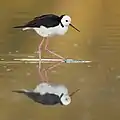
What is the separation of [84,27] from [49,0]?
0.61 feet

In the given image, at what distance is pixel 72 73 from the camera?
42.1 inches

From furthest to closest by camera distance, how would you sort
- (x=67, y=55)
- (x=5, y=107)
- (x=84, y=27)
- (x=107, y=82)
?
(x=84, y=27), (x=67, y=55), (x=107, y=82), (x=5, y=107)

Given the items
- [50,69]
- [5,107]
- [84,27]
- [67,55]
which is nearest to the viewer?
[5,107]

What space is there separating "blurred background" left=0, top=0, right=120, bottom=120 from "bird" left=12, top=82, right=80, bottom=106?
2 cm

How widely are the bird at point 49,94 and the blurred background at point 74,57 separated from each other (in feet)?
0.07

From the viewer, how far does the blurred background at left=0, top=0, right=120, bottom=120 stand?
81 cm

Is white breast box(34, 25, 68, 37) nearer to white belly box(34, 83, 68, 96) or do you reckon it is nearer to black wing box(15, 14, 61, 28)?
black wing box(15, 14, 61, 28)

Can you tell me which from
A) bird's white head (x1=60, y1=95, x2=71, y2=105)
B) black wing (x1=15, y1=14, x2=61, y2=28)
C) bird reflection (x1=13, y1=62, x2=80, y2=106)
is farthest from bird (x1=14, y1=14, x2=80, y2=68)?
bird's white head (x1=60, y1=95, x2=71, y2=105)

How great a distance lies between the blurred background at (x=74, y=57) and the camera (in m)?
0.81

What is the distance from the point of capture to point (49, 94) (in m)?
0.89

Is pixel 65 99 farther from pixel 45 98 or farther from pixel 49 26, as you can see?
pixel 49 26

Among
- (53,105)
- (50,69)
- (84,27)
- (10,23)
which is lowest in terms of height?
(53,105)

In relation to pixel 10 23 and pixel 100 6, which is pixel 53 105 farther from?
pixel 100 6

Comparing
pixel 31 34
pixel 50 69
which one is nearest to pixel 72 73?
pixel 50 69
